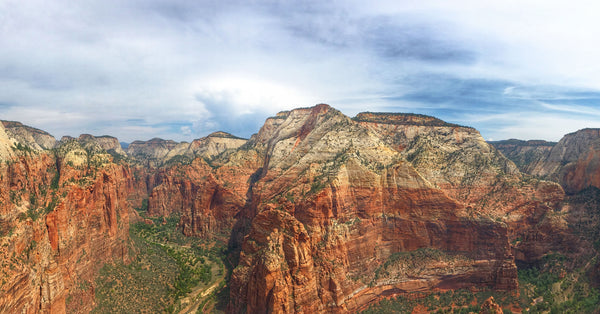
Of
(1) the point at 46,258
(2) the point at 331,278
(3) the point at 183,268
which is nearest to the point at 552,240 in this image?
(2) the point at 331,278

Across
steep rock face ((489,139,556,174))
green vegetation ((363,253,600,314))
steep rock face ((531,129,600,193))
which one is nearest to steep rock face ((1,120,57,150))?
green vegetation ((363,253,600,314))

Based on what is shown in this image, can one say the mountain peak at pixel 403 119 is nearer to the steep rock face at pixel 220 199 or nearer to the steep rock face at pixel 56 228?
the steep rock face at pixel 220 199

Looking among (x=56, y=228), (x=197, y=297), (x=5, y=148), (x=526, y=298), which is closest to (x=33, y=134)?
(x=5, y=148)

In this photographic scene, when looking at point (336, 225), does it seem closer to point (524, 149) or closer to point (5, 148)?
point (5, 148)

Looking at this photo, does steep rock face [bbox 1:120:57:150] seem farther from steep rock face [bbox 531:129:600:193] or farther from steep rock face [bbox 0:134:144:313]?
steep rock face [bbox 531:129:600:193]


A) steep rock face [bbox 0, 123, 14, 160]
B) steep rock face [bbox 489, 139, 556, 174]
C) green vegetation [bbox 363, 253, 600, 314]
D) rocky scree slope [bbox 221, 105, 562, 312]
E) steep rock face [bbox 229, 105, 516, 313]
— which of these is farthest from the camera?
steep rock face [bbox 489, 139, 556, 174]

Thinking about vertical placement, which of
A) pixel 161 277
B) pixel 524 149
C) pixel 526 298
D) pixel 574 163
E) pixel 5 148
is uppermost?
pixel 524 149
